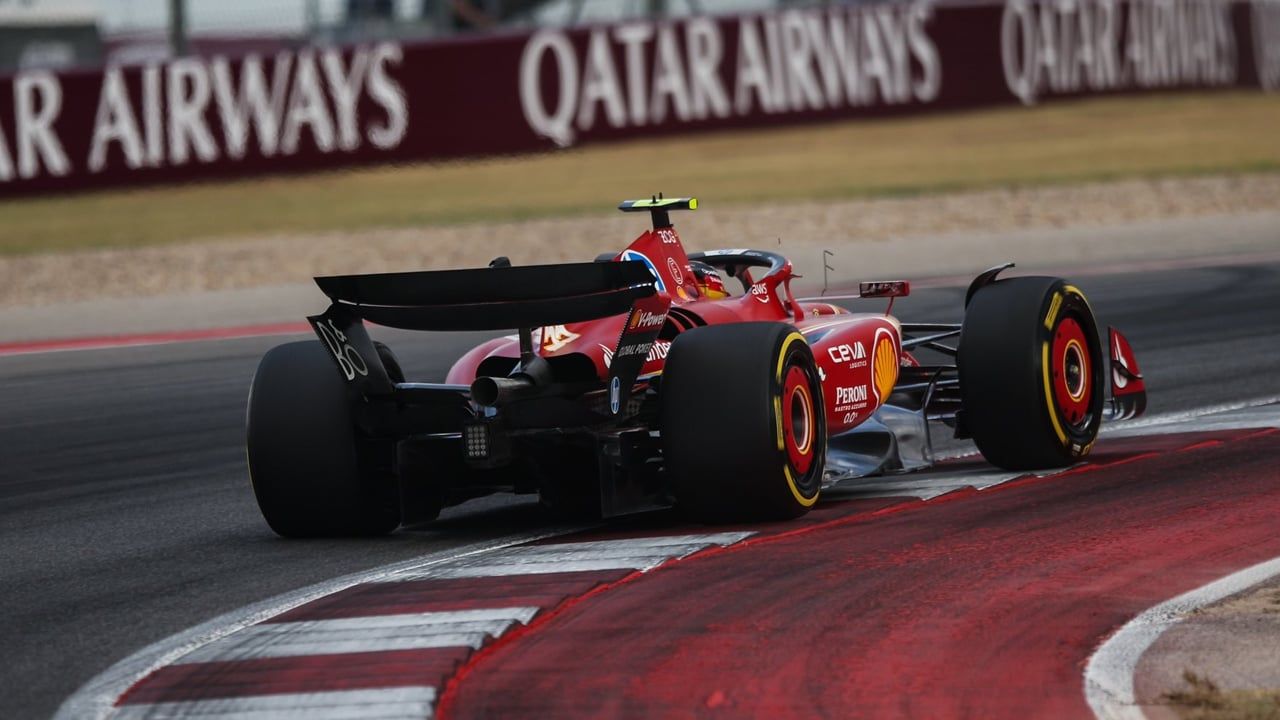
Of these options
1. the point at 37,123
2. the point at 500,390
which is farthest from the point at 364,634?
the point at 37,123

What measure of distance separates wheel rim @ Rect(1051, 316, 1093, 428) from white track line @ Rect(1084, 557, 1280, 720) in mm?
1894

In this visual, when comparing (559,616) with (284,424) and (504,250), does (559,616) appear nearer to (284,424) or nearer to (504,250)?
(284,424)

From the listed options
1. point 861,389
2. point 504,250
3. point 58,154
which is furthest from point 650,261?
point 58,154

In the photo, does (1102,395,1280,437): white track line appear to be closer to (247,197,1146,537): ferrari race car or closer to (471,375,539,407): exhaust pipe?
(247,197,1146,537): ferrari race car

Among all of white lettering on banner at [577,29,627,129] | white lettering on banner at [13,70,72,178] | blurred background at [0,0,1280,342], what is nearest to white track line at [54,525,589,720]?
blurred background at [0,0,1280,342]

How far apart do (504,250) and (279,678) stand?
50.0ft

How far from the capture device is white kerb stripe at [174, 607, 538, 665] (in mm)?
5547

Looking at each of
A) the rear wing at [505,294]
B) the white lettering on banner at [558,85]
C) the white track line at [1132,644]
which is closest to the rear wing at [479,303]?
the rear wing at [505,294]

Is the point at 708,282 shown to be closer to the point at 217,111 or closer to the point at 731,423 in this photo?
the point at 731,423

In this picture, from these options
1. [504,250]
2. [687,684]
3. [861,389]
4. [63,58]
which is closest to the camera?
[687,684]

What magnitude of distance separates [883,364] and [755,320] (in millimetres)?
680

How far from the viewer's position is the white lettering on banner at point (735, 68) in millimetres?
25406

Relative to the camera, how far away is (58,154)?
23125 millimetres

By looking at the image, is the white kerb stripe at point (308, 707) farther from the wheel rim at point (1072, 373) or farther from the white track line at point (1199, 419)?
the white track line at point (1199, 419)
